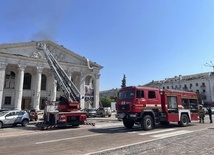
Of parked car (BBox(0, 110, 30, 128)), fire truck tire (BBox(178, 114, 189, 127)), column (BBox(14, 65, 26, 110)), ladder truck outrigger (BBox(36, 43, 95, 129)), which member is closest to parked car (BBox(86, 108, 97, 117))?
column (BBox(14, 65, 26, 110))

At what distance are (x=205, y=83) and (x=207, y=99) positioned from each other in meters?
5.84

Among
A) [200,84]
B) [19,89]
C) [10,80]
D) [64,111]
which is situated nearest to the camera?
[64,111]

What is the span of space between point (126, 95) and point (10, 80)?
35.7 meters

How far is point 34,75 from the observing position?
45.2 metres

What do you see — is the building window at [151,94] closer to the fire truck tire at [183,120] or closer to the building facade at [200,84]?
the fire truck tire at [183,120]

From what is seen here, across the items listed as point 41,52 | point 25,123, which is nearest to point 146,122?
point 25,123

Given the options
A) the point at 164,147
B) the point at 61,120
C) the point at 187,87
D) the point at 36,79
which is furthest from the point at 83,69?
the point at 187,87

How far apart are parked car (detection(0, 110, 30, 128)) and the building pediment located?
16416 millimetres

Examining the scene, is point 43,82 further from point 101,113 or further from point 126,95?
point 126,95

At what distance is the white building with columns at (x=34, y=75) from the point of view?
39312 millimetres

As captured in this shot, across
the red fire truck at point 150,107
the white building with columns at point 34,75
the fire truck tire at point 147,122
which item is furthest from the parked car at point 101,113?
the fire truck tire at point 147,122

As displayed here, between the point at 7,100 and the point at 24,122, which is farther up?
the point at 7,100

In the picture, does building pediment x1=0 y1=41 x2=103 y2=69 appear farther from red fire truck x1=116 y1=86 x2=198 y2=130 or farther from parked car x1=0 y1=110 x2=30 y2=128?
red fire truck x1=116 y1=86 x2=198 y2=130

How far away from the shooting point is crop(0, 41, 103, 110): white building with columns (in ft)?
129
